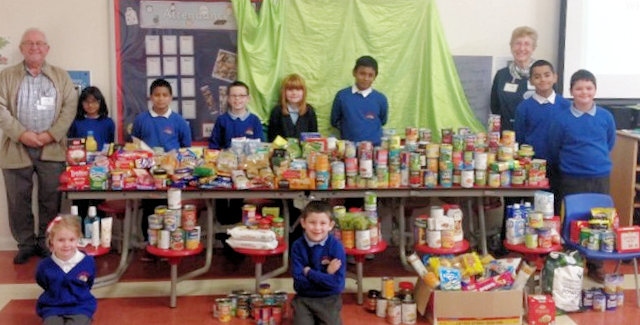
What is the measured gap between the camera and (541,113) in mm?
5406

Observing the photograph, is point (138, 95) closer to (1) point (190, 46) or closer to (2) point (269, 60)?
(1) point (190, 46)

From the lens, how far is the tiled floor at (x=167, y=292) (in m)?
4.48

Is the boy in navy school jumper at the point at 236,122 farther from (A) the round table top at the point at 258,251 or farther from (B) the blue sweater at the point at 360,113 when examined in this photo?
(A) the round table top at the point at 258,251

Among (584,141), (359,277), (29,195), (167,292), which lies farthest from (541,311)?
(29,195)

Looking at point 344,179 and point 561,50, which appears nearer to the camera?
point 344,179

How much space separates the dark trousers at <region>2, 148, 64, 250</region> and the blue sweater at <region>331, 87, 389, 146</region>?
7.27 feet

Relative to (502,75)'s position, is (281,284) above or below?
below

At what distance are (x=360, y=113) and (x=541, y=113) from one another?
136cm

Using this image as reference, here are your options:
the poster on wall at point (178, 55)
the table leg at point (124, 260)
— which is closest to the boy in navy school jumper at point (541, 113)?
the poster on wall at point (178, 55)

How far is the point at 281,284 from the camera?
5172 millimetres

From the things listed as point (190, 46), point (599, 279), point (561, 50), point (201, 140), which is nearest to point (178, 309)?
point (201, 140)

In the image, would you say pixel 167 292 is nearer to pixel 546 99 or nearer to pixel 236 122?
pixel 236 122

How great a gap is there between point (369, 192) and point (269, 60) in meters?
1.57

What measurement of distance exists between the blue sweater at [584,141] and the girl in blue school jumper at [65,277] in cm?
325
